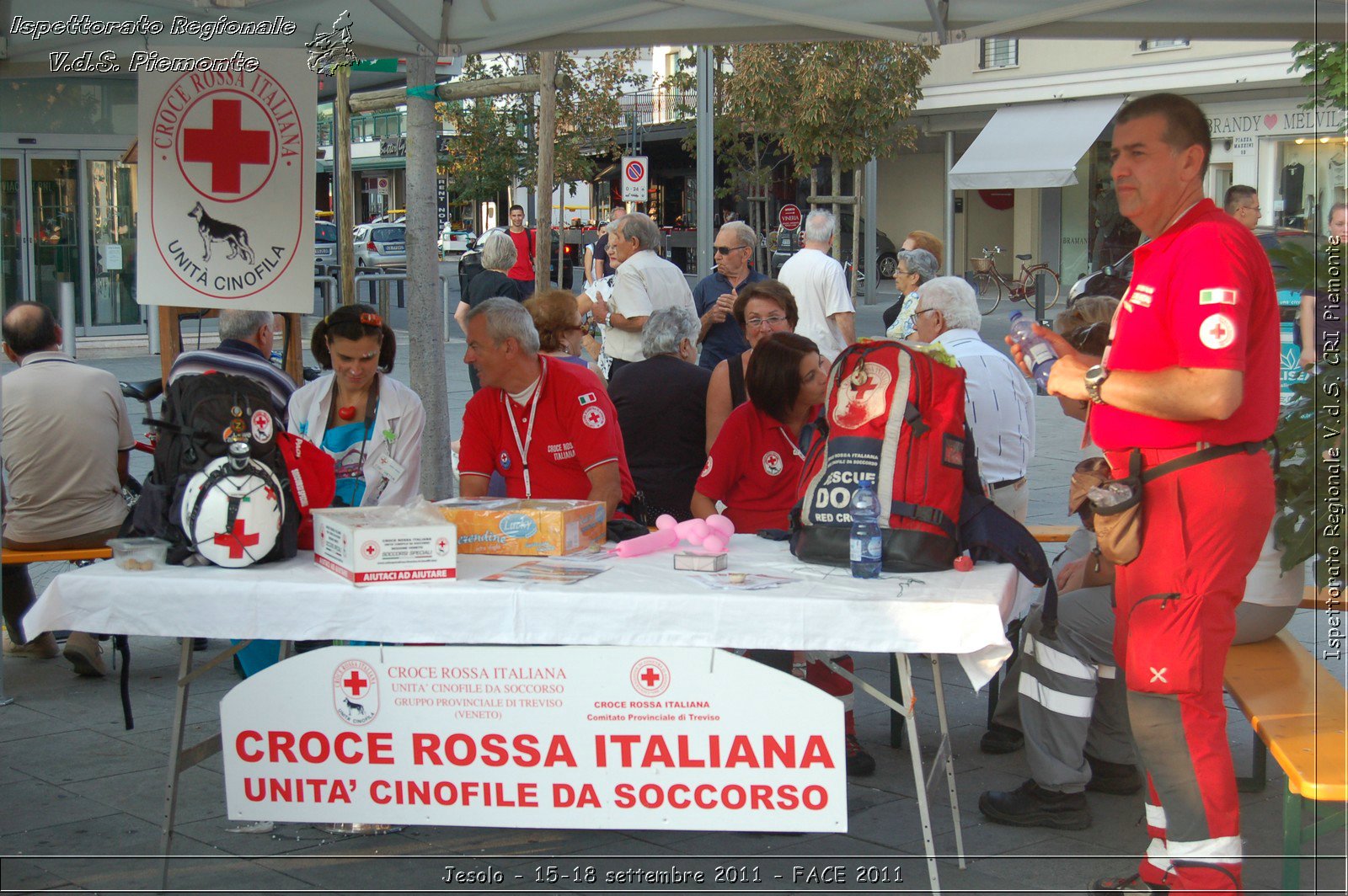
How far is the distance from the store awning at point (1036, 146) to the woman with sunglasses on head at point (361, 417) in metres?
21.5

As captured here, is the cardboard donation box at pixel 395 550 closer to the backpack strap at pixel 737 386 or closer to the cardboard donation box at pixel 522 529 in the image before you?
the cardboard donation box at pixel 522 529

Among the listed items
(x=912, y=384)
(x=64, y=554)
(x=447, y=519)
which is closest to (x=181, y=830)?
(x=447, y=519)

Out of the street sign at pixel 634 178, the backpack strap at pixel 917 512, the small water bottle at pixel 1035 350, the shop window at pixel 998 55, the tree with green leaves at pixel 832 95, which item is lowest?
the backpack strap at pixel 917 512

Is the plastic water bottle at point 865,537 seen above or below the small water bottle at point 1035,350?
below

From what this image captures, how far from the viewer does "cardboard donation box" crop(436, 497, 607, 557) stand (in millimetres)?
3570

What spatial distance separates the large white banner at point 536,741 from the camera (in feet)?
10.2

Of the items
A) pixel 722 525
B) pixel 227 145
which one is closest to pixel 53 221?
pixel 227 145

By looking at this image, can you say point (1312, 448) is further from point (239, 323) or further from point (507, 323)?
point (239, 323)

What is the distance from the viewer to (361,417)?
455 centimetres

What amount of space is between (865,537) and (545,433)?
1539mm

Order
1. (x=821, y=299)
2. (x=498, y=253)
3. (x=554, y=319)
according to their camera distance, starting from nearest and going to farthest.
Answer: (x=554, y=319) → (x=821, y=299) → (x=498, y=253)

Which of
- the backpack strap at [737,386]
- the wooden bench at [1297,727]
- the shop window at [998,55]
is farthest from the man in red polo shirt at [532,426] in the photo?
the shop window at [998,55]

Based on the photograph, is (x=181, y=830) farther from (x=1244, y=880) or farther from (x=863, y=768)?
(x=1244, y=880)

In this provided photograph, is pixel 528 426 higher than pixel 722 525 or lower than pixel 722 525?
higher
